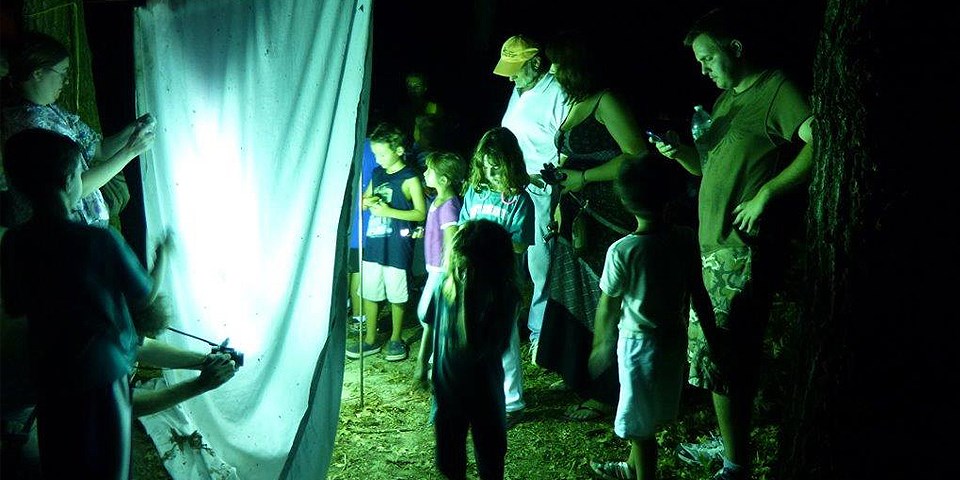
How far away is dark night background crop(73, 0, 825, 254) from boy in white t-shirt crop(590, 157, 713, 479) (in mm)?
5095

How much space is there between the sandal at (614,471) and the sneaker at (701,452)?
0.45 metres

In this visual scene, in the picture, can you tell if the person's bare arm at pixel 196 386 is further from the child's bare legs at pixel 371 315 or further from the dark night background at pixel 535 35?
the dark night background at pixel 535 35

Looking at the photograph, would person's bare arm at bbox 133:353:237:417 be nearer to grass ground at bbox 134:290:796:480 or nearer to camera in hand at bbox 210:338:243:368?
camera in hand at bbox 210:338:243:368

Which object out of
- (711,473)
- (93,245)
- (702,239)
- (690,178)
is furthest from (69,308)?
(690,178)

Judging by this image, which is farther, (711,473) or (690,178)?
(690,178)

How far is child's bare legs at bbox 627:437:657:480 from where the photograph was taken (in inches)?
127

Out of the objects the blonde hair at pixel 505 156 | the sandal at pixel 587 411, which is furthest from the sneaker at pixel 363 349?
the blonde hair at pixel 505 156

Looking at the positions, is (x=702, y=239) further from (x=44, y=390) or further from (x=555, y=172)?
→ (x=44, y=390)

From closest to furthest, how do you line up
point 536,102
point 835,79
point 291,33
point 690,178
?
point 835,79
point 291,33
point 536,102
point 690,178

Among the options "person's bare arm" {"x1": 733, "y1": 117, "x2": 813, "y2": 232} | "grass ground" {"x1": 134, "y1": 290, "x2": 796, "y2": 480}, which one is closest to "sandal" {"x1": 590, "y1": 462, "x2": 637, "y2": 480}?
"grass ground" {"x1": 134, "y1": 290, "x2": 796, "y2": 480}

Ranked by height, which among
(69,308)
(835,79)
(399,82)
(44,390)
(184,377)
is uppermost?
(399,82)

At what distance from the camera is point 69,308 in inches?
90.6

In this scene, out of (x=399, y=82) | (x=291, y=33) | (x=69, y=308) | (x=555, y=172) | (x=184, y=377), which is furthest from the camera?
(x=399, y=82)

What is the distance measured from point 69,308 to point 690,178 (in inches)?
247
